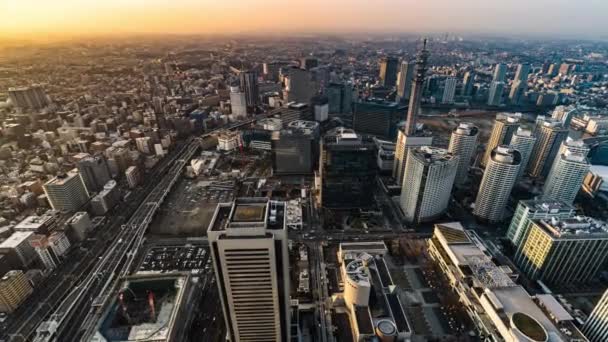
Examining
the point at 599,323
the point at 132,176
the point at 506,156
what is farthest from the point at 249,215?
the point at 132,176

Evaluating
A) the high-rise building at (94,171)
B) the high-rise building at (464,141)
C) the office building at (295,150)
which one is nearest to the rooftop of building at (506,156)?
the high-rise building at (464,141)

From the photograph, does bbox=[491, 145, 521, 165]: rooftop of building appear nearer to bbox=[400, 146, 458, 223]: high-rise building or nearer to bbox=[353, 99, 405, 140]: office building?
bbox=[400, 146, 458, 223]: high-rise building

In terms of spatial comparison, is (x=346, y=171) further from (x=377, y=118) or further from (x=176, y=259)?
(x=377, y=118)

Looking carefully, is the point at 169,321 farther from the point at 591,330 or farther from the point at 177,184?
the point at 591,330

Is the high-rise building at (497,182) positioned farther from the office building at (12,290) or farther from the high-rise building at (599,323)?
the office building at (12,290)

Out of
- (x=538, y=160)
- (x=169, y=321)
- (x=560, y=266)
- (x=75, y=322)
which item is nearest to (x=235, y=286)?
(x=169, y=321)

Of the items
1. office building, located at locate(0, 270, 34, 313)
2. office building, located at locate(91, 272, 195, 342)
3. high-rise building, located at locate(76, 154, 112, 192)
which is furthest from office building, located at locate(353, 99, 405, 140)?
office building, located at locate(0, 270, 34, 313)
